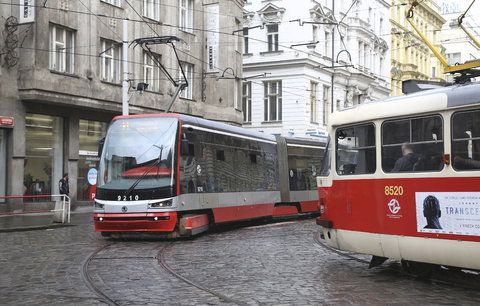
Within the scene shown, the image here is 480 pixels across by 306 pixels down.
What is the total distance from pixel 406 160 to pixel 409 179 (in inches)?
12.0

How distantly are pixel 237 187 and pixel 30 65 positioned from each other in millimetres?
11280

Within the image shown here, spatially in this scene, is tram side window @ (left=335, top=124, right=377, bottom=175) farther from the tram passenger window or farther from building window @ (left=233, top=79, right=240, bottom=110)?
building window @ (left=233, top=79, right=240, bottom=110)

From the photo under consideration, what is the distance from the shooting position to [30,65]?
81.4 feet

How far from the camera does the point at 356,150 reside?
33.2ft

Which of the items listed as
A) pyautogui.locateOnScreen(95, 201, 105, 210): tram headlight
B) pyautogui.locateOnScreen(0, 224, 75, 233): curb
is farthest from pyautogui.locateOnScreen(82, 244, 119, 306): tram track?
pyautogui.locateOnScreen(0, 224, 75, 233): curb

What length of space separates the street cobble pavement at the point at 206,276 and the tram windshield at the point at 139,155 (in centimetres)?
150

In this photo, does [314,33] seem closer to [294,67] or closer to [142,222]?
[294,67]

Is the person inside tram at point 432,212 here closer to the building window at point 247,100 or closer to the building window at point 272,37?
the building window at point 272,37

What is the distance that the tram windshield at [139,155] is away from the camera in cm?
1491

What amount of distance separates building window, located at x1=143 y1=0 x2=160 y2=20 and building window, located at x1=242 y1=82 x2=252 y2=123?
19.1m

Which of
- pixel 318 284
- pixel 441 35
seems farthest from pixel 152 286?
pixel 441 35

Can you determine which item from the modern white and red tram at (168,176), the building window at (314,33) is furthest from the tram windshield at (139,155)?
the building window at (314,33)

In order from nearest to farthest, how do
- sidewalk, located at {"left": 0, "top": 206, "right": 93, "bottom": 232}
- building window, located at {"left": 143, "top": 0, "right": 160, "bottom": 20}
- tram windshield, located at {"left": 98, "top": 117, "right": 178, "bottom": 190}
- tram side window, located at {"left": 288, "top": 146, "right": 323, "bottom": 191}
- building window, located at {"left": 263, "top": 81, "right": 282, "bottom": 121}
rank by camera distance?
tram windshield, located at {"left": 98, "top": 117, "right": 178, "bottom": 190}, sidewalk, located at {"left": 0, "top": 206, "right": 93, "bottom": 232}, tram side window, located at {"left": 288, "top": 146, "right": 323, "bottom": 191}, building window, located at {"left": 143, "top": 0, "right": 160, "bottom": 20}, building window, located at {"left": 263, "top": 81, "right": 282, "bottom": 121}

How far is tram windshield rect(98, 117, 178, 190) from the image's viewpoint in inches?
587
